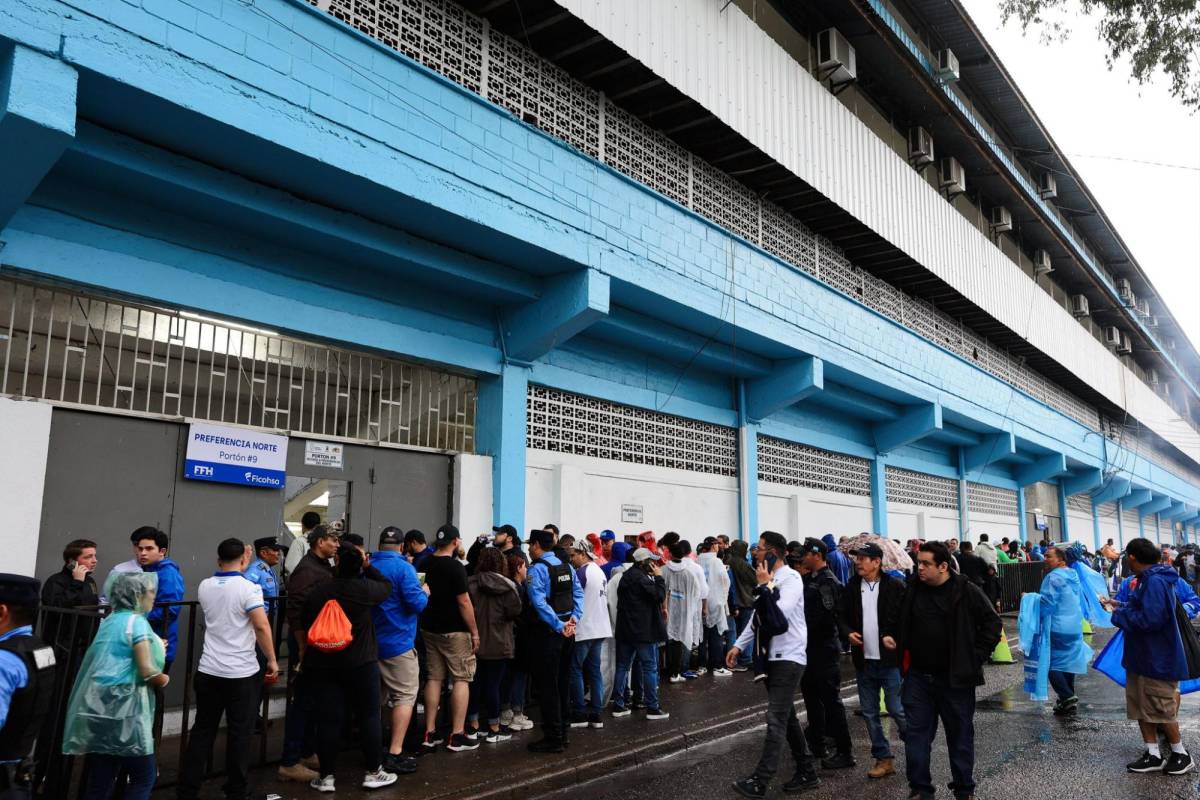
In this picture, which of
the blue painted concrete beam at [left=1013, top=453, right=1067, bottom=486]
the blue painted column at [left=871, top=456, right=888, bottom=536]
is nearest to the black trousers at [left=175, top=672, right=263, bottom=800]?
the blue painted column at [left=871, top=456, right=888, bottom=536]

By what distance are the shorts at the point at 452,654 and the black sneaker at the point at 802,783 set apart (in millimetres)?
2553

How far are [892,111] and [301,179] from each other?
550 inches

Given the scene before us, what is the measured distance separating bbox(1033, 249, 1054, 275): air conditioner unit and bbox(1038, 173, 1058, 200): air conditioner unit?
63.0 inches

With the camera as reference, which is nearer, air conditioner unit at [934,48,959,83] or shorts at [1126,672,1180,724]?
shorts at [1126,672,1180,724]

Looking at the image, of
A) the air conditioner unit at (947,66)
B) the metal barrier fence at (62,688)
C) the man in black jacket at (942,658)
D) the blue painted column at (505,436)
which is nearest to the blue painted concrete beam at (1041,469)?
the air conditioner unit at (947,66)

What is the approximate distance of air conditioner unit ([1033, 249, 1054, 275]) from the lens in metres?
24.8

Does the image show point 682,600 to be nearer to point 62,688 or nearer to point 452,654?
point 452,654

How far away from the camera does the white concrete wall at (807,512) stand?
604 inches

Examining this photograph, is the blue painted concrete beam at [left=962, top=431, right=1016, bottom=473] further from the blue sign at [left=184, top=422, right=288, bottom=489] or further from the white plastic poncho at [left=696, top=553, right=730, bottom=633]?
the blue sign at [left=184, top=422, right=288, bottom=489]

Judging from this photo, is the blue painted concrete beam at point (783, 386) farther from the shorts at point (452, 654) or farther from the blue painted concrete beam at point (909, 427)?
the shorts at point (452, 654)

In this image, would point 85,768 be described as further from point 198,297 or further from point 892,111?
point 892,111

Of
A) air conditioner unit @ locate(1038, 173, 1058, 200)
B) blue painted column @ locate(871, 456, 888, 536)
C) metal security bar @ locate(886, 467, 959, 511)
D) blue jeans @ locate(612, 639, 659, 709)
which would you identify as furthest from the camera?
air conditioner unit @ locate(1038, 173, 1058, 200)

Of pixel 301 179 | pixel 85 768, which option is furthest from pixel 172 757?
pixel 301 179

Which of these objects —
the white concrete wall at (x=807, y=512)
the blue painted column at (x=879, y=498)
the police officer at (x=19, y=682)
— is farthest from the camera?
the blue painted column at (x=879, y=498)
